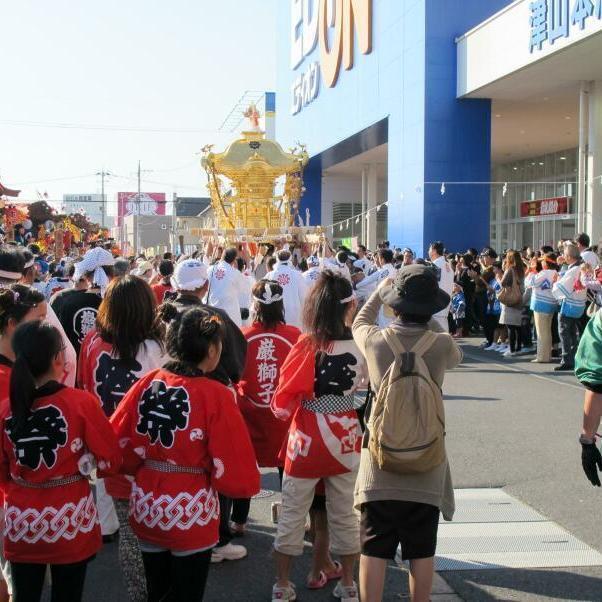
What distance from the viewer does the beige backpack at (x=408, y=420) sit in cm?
337

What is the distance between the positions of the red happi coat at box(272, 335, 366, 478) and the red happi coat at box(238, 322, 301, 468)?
2.24ft

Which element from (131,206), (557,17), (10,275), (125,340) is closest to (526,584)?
(125,340)

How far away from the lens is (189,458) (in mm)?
3271

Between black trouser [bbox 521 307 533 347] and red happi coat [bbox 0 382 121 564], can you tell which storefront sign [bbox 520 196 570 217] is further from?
red happi coat [bbox 0 382 121 564]

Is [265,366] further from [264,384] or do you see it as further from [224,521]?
[224,521]

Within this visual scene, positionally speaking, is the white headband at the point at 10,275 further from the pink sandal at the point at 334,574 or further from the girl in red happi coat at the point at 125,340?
the pink sandal at the point at 334,574

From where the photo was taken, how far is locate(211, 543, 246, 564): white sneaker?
4828 mm

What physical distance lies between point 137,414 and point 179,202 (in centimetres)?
8512

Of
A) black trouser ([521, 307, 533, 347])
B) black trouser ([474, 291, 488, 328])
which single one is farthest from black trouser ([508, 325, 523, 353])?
black trouser ([474, 291, 488, 328])

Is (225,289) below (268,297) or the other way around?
below

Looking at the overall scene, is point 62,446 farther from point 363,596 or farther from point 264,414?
point 264,414

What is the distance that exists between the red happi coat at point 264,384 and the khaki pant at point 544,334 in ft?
29.5

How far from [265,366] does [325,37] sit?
32.0m

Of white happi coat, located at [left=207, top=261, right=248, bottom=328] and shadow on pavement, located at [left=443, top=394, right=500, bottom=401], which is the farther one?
shadow on pavement, located at [left=443, top=394, right=500, bottom=401]
